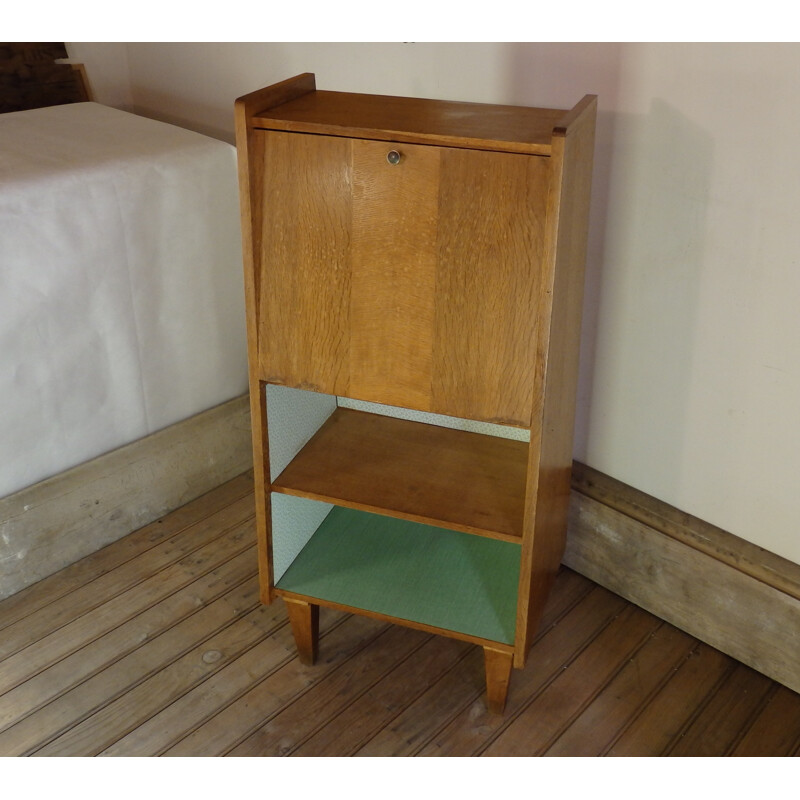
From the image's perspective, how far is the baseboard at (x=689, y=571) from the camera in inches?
70.2

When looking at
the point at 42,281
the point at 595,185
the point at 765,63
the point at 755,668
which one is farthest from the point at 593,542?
the point at 42,281

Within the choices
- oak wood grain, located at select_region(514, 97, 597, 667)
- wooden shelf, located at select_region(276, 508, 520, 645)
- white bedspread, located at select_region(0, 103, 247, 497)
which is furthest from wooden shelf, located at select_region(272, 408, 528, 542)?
white bedspread, located at select_region(0, 103, 247, 497)

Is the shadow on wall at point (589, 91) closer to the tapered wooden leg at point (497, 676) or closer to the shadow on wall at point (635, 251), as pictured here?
the shadow on wall at point (635, 251)

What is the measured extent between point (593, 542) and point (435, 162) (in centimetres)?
106

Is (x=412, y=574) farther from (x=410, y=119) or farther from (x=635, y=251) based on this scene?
(x=410, y=119)

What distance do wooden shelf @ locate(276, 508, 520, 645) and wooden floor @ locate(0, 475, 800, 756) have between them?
204mm

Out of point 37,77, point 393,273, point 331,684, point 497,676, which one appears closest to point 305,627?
point 331,684

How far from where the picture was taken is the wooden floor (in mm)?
1725

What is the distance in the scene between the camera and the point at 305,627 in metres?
1.84

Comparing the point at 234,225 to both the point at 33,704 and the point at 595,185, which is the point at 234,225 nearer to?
the point at 595,185

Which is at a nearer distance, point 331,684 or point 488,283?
point 488,283

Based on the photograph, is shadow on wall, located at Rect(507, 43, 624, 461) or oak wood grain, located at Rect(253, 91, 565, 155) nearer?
oak wood grain, located at Rect(253, 91, 565, 155)

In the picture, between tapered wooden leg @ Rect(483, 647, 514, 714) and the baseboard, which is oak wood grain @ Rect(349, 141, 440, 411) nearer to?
tapered wooden leg @ Rect(483, 647, 514, 714)

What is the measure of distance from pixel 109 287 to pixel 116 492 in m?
0.50
